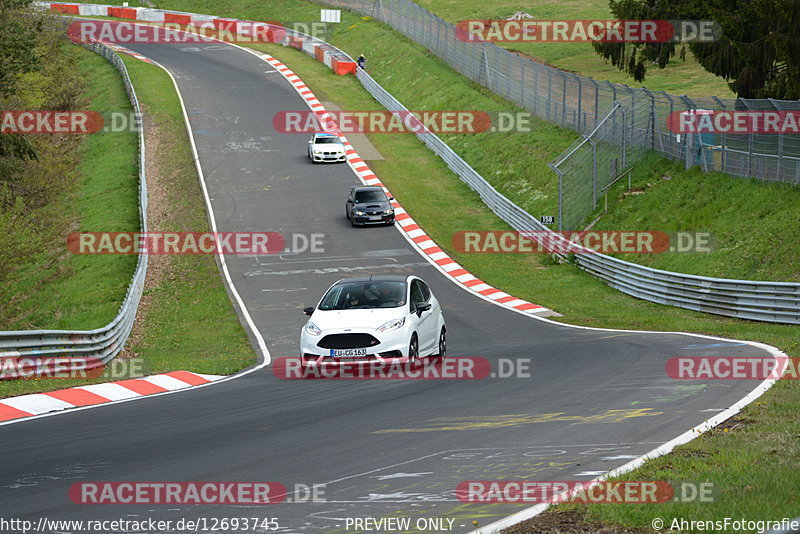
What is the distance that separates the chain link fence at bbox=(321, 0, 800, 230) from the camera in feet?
91.7

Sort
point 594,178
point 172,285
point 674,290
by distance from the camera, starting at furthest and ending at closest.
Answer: point 594,178 < point 172,285 < point 674,290

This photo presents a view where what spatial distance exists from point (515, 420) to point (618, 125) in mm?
26465

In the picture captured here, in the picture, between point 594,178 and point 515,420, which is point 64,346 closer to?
point 515,420

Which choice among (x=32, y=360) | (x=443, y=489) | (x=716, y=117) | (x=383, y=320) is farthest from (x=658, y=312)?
(x=443, y=489)

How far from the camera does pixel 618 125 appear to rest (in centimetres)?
3553

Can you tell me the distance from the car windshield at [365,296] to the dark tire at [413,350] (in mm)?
723

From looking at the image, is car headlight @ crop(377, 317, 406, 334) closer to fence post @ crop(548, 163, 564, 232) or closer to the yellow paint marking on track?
the yellow paint marking on track

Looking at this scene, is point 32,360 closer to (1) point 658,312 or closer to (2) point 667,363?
(2) point 667,363

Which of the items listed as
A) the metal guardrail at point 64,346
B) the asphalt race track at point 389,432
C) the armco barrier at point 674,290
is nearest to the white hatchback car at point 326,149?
the armco barrier at point 674,290

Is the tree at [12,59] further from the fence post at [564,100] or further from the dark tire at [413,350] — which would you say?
the dark tire at [413,350]

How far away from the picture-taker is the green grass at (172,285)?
20.0 metres

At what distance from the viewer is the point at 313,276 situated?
102ft

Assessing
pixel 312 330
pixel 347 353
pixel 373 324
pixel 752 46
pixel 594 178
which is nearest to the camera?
pixel 347 353

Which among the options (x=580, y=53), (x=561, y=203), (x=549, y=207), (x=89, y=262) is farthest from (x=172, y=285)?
(x=580, y=53)
